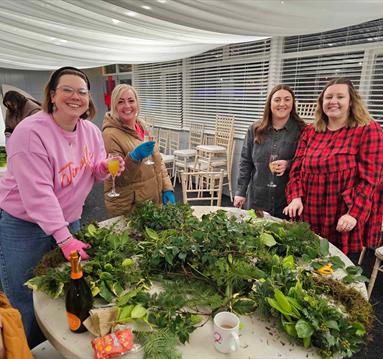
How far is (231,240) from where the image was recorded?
125cm

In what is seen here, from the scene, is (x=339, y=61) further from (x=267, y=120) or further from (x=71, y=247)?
(x=71, y=247)

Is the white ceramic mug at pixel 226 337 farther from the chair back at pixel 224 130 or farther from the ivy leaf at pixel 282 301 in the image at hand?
the chair back at pixel 224 130

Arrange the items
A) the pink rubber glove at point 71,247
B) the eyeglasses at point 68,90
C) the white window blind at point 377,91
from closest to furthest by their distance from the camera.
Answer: the pink rubber glove at point 71,247 < the eyeglasses at point 68,90 < the white window blind at point 377,91

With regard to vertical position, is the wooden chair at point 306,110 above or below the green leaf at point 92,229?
above

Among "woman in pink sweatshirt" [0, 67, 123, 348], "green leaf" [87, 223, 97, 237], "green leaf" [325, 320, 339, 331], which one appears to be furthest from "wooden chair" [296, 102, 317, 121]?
"green leaf" [325, 320, 339, 331]

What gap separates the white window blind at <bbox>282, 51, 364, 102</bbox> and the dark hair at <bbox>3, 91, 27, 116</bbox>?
330cm

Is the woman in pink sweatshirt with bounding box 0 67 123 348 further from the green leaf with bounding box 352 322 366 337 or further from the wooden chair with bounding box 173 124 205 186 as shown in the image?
the wooden chair with bounding box 173 124 205 186

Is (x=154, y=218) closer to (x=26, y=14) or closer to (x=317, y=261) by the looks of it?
(x=317, y=261)

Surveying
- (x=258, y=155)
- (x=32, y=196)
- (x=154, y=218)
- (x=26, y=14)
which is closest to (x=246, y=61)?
(x=258, y=155)

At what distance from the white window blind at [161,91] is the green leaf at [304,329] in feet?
17.5

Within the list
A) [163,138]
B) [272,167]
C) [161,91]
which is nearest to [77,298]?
[272,167]

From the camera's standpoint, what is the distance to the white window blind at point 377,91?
3035 mm

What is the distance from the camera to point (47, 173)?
125 cm

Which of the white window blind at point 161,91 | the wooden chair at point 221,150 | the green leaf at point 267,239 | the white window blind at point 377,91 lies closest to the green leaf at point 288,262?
the green leaf at point 267,239
